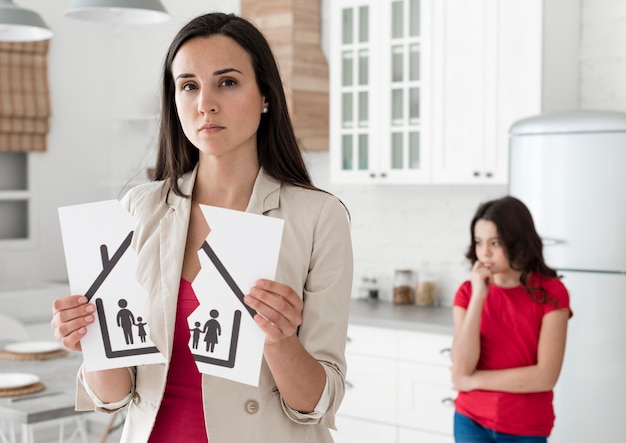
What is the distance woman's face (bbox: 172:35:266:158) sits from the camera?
4.67 ft

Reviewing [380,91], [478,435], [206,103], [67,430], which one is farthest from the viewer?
[67,430]

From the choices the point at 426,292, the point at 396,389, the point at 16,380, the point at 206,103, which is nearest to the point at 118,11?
the point at 16,380

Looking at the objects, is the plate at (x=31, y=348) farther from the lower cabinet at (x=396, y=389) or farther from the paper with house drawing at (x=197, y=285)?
the paper with house drawing at (x=197, y=285)

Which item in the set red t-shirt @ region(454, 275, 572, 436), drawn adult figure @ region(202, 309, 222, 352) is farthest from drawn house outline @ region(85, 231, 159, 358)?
red t-shirt @ region(454, 275, 572, 436)

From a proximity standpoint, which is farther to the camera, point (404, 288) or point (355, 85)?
point (404, 288)

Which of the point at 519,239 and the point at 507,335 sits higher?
the point at 519,239

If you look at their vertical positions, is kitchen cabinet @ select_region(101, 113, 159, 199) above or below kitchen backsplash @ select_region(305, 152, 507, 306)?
above

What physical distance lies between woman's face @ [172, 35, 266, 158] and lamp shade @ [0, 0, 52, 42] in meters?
2.05

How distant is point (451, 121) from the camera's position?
4.29 m

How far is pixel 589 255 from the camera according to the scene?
11.9 ft

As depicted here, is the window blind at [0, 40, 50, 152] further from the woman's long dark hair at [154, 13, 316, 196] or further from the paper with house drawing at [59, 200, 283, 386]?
the paper with house drawing at [59, 200, 283, 386]

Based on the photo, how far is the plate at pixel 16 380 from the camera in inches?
113

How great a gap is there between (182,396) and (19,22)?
2.27 m

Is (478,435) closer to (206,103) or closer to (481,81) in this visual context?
(206,103)
